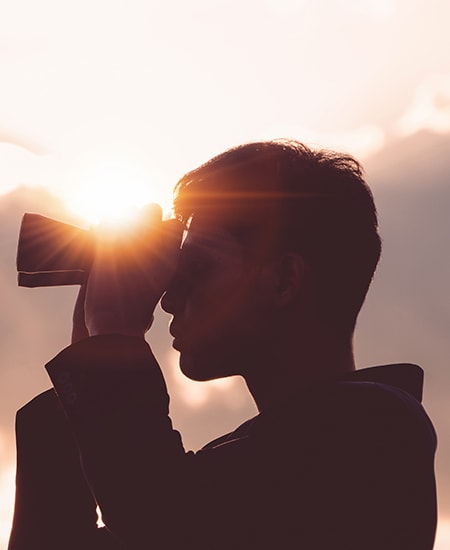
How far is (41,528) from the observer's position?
2.35m

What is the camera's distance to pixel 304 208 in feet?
8.67

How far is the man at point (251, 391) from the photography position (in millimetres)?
1986

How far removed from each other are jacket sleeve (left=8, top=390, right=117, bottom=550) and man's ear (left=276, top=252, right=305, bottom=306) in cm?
79

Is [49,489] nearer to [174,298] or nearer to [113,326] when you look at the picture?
[113,326]

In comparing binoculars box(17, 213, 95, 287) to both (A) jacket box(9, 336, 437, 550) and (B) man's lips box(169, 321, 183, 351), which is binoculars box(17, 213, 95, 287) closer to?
(B) man's lips box(169, 321, 183, 351)

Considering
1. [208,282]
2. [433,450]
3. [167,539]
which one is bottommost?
[167,539]

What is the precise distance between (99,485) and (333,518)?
23.2 inches

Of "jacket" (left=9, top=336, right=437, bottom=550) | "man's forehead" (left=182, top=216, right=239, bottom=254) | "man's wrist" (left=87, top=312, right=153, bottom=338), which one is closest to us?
"jacket" (left=9, top=336, right=437, bottom=550)

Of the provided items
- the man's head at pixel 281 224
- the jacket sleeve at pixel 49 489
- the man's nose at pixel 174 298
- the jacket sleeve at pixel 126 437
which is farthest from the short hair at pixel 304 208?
the jacket sleeve at pixel 49 489

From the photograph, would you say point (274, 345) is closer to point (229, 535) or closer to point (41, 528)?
point (229, 535)

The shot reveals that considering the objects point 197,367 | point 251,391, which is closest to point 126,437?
point 197,367

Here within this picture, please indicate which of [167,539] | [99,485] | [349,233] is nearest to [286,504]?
[167,539]

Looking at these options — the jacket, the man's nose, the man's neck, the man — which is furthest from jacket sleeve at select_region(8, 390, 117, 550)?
the man's neck

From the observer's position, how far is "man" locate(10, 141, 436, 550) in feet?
6.52
